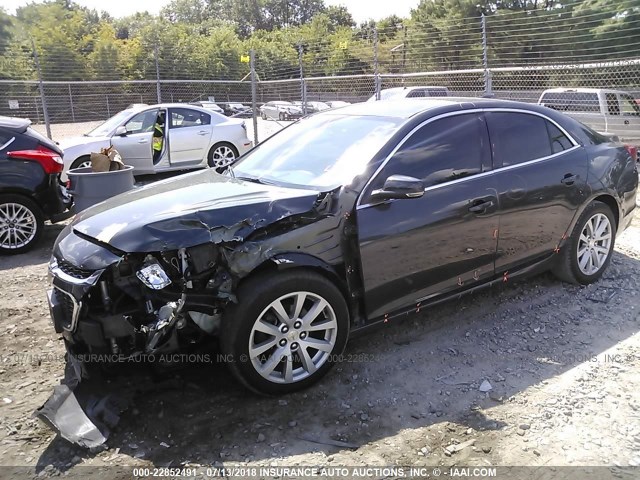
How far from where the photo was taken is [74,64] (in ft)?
67.8

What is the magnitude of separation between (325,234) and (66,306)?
1.58 m

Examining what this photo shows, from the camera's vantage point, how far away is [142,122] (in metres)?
10.5

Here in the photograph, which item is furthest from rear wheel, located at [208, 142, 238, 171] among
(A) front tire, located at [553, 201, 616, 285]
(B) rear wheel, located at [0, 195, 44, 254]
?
(A) front tire, located at [553, 201, 616, 285]

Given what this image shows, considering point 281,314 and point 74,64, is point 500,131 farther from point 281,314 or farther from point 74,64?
point 74,64

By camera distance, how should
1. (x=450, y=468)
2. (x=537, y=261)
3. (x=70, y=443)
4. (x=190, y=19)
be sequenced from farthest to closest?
(x=190, y=19), (x=537, y=261), (x=70, y=443), (x=450, y=468)

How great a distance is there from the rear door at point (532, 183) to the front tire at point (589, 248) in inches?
7.7

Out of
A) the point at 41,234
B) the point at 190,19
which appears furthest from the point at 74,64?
the point at 190,19

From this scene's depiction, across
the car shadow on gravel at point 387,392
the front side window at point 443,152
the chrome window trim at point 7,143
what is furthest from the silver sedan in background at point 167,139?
the car shadow on gravel at point 387,392

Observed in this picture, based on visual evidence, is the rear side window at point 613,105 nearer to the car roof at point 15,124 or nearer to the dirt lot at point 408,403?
the dirt lot at point 408,403

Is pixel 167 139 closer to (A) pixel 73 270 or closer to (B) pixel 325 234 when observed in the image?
(A) pixel 73 270

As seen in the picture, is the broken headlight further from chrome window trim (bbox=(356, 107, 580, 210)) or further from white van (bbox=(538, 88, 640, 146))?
white van (bbox=(538, 88, 640, 146))

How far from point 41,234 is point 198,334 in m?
4.38

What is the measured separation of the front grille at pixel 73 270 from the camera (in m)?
3.08

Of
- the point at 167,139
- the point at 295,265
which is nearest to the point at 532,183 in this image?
the point at 295,265
